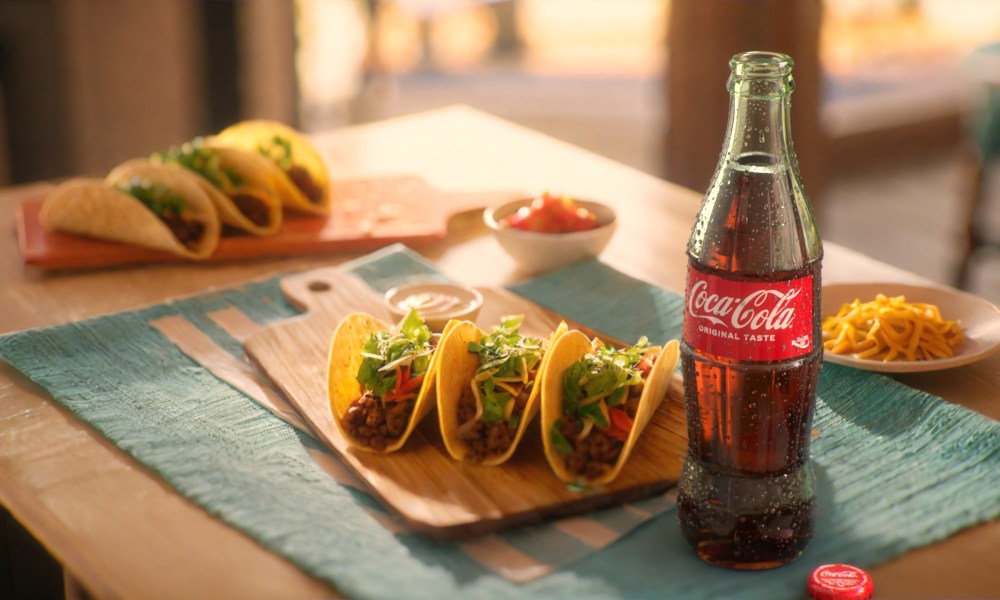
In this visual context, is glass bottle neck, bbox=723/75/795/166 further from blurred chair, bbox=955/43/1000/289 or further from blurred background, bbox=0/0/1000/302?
blurred chair, bbox=955/43/1000/289

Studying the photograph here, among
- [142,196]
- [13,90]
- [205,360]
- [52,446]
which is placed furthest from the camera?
[13,90]

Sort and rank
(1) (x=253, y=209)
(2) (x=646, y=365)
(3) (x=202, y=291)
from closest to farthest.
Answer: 1. (2) (x=646, y=365)
2. (3) (x=202, y=291)
3. (1) (x=253, y=209)

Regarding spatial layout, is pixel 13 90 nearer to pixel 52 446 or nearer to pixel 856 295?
pixel 52 446

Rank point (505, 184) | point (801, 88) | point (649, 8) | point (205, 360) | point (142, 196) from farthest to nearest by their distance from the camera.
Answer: point (649, 8) < point (801, 88) < point (505, 184) < point (142, 196) < point (205, 360)

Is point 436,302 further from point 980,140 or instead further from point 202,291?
point 980,140

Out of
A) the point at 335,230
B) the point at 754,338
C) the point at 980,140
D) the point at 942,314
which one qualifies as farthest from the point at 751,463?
the point at 980,140

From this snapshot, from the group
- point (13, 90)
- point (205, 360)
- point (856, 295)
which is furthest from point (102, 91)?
point (856, 295)
